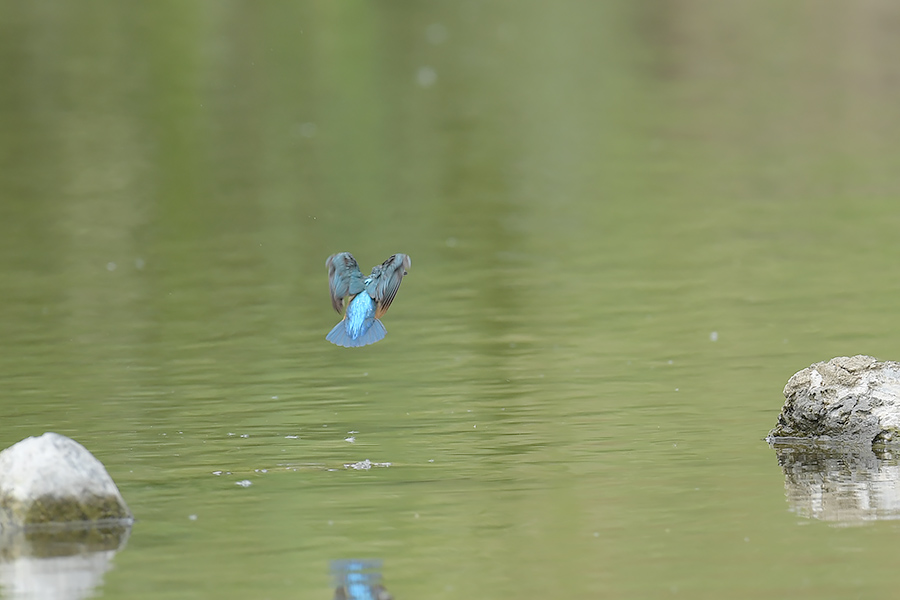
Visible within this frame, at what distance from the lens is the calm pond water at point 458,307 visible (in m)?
7.70

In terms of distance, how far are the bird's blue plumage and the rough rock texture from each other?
91.9 inches

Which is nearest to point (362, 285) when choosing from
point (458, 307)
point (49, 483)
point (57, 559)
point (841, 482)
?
point (49, 483)

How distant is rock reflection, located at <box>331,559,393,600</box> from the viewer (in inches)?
269

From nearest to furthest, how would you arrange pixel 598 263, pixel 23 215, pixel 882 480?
pixel 882 480, pixel 598 263, pixel 23 215

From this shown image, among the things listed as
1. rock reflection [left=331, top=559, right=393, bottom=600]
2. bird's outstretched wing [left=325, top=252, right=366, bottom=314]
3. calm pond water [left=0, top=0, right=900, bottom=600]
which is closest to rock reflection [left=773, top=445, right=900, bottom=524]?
calm pond water [left=0, top=0, right=900, bottom=600]

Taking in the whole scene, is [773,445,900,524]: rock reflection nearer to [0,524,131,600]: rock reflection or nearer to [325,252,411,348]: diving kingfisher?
[325,252,411,348]: diving kingfisher

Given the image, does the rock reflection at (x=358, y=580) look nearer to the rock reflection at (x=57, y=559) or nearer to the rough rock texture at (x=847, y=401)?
the rock reflection at (x=57, y=559)

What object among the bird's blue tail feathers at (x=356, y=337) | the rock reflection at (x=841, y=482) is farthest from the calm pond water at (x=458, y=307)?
the bird's blue tail feathers at (x=356, y=337)

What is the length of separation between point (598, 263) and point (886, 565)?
10922 mm

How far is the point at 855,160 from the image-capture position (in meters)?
25.0

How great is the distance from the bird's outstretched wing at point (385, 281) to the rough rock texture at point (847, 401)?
2.23 m

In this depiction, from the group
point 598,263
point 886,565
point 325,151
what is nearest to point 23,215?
point 325,151

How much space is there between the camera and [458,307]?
15484 mm

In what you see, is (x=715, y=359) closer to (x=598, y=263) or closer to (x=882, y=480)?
(x=882, y=480)
